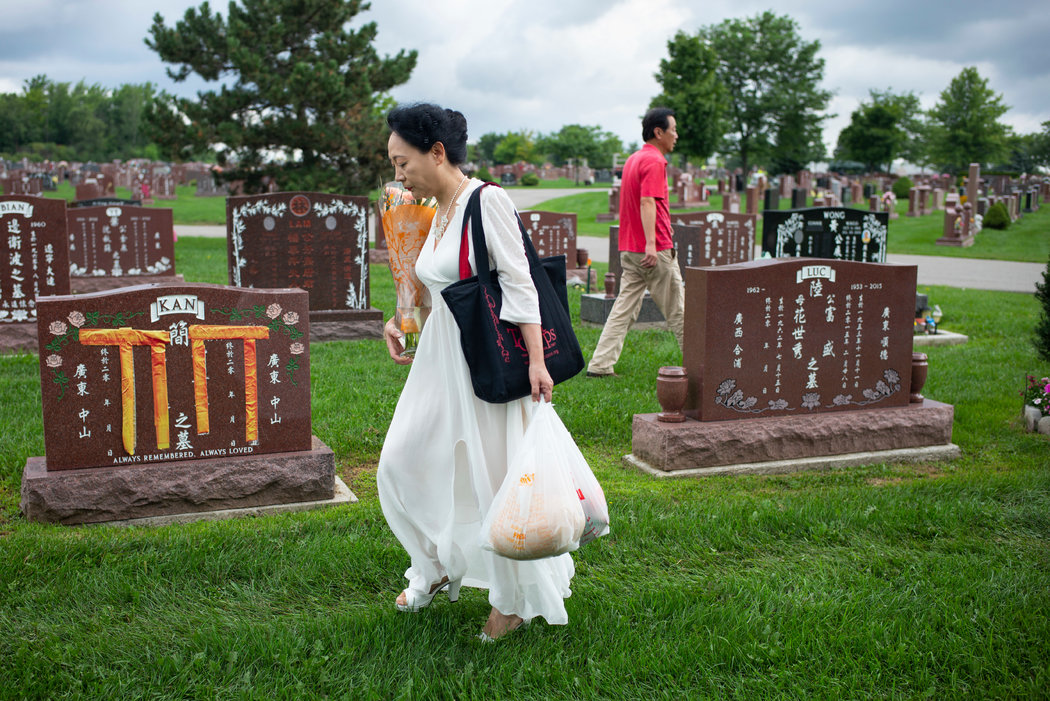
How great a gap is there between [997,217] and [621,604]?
89.0ft

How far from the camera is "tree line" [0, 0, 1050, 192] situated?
17469 millimetres

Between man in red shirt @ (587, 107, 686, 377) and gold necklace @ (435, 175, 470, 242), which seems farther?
man in red shirt @ (587, 107, 686, 377)

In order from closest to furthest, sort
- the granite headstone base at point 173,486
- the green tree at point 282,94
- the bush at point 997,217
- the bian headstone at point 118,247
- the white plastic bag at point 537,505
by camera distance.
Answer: the white plastic bag at point 537,505 < the granite headstone base at point 173,486 < the bian headstone at point 118,247 < the green tree at point 282,94 < the bush at point 997,217

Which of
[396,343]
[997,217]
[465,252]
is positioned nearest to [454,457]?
[396,343]

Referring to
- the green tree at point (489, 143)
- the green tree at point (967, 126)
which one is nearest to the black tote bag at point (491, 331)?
the green tree at point (967, 126)

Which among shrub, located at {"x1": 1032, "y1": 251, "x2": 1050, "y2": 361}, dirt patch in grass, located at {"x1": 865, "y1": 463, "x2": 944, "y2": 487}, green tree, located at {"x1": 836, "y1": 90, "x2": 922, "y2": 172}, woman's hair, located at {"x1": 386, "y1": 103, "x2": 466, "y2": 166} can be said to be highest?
green tree, located at {"x1": 836, "y1": 90, "x2": 922, "y2": 172}

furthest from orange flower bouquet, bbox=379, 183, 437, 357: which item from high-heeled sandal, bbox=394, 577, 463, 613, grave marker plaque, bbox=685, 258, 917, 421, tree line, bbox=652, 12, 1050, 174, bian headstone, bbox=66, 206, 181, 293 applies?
tree line, bbox=652, 12, 1050, 174

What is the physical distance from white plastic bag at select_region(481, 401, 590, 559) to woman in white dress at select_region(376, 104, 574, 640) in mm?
163

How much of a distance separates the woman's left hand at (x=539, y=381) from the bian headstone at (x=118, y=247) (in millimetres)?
11344

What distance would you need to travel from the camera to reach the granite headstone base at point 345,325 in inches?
360

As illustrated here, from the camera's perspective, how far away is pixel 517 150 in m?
75.2

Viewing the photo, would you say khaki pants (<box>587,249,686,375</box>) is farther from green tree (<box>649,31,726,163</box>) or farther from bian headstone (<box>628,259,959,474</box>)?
green tree (<box>649,31,726,163</box>)

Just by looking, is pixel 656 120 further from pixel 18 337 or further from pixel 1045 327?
pixel 18 337

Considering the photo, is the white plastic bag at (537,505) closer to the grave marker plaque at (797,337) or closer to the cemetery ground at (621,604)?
the cemetery ground at (621,604)
